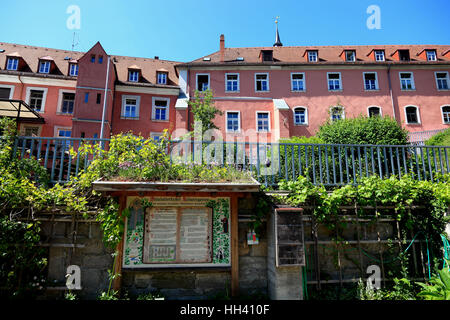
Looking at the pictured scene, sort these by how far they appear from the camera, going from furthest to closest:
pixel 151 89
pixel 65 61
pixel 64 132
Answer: pixel 65 61 → pixel 151 89 → pixel 64 132

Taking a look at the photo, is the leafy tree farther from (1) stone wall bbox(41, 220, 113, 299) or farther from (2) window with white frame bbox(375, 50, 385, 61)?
(2) window with white frame bbox(375, 50, 385, 61)

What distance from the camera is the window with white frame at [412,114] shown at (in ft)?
73.9

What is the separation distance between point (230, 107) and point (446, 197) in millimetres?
17935

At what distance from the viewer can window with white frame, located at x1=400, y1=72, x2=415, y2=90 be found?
2286cm

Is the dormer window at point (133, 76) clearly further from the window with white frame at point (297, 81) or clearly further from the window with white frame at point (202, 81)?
the window with white frame at point (297, 81)

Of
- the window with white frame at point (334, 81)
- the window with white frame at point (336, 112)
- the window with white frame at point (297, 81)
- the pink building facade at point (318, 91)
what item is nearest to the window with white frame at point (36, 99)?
the pink building facade at point (318, 91)

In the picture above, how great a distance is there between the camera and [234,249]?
16.4 feet

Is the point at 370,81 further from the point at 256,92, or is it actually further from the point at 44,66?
the point at 44,66

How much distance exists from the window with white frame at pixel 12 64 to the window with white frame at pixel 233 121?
16577 millimetres

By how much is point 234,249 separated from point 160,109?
19.5m

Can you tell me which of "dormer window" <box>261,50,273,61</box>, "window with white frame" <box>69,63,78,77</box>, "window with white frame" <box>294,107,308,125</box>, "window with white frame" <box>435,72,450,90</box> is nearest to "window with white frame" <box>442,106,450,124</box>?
"window with white frame" <box>435,72,450,90</box>

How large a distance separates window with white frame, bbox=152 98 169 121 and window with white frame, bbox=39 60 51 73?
852cm

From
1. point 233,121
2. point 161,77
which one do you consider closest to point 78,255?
point 233,121

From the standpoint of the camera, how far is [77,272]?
4742 mm
